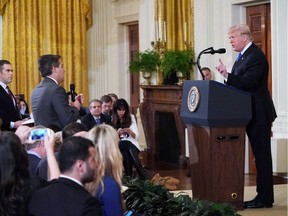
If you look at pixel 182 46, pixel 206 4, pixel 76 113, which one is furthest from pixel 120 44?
pixel 76 113

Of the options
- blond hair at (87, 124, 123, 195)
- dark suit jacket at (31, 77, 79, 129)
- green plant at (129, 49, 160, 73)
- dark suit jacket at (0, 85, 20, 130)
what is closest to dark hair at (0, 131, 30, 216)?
blond hair at (87, 124, 123, 195)

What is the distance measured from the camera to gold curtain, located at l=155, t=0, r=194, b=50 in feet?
36.0

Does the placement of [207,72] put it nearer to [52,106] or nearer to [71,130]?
[52,106]

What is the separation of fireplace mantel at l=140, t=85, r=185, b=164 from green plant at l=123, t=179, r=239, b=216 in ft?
14.9

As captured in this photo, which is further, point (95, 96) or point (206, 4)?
point (95, 96)

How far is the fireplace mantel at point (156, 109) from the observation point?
10539 mm

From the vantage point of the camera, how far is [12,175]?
3178 millimetres

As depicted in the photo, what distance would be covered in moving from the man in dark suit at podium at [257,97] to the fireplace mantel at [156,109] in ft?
13.8

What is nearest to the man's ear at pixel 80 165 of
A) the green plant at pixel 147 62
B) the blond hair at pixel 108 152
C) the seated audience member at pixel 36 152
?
the blond hair at pixel 108 152

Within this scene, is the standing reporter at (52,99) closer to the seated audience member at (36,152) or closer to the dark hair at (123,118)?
the seated audience member at (36,152)

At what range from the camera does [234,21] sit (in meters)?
9.73

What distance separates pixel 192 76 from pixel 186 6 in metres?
1.09

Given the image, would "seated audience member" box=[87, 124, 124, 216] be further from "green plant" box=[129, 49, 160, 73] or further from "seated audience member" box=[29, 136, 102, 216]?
"green plant" box=[129, 49, 160, 73]

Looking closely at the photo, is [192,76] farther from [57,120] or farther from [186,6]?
[57,120]
